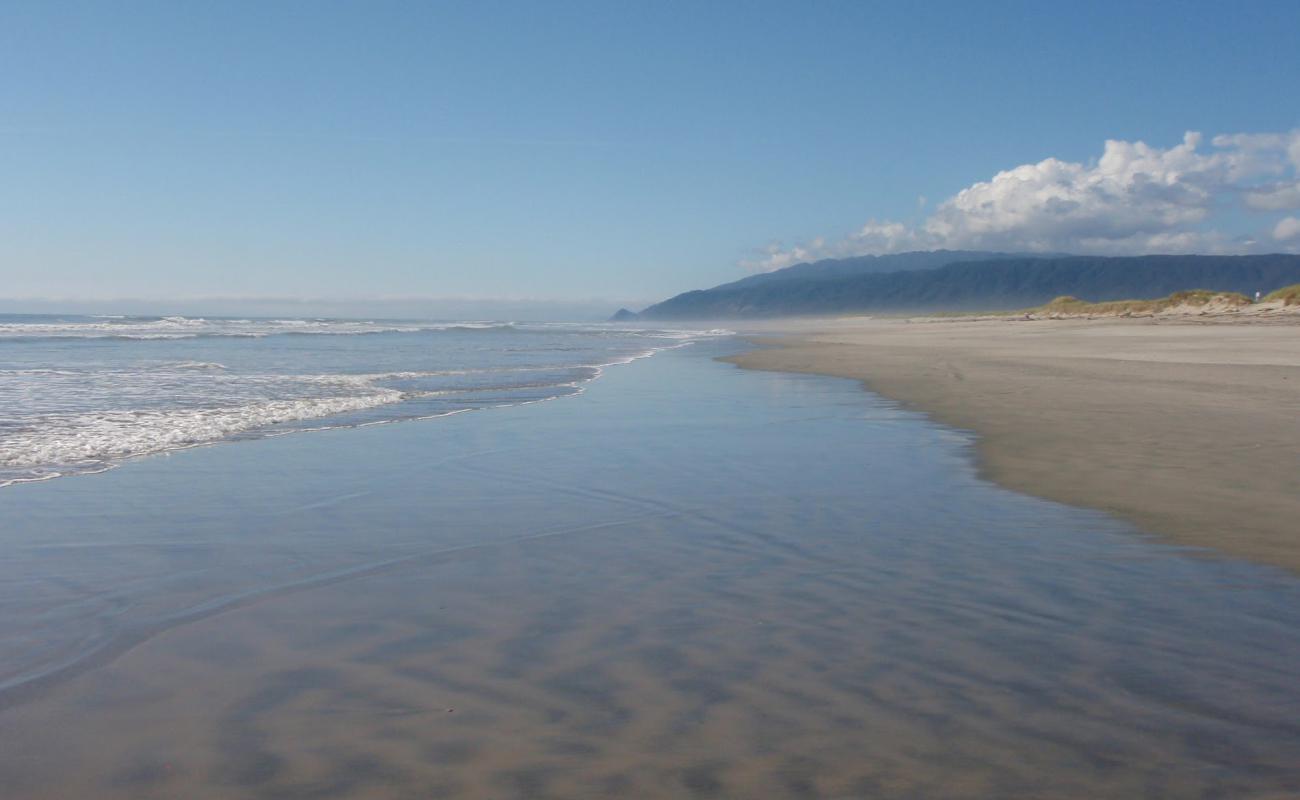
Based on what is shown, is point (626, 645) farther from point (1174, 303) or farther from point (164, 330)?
point (164, 330)

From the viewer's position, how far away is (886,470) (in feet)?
28.1

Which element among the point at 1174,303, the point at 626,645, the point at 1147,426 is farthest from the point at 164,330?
the point at 1174,303

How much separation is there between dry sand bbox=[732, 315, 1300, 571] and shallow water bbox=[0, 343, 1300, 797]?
647mm

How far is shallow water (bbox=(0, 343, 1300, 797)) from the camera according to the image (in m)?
3.09

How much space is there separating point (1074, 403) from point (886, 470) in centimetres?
637

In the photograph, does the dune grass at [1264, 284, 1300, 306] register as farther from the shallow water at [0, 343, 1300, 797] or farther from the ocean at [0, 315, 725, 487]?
the shallow water at [0, 343, 1300, 797]

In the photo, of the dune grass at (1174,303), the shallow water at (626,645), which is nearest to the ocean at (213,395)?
the shallow water at (626,645)

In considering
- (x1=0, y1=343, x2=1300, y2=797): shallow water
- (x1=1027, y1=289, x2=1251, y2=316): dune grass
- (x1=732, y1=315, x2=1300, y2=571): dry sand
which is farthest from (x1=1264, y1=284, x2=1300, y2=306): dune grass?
(x1=0, y1=343, x2=1300, y2=797): shallow water

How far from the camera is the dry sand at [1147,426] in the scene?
21.7ft

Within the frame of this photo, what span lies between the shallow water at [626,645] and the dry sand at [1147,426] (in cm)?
65

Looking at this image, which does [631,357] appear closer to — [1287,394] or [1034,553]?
[1287,394]

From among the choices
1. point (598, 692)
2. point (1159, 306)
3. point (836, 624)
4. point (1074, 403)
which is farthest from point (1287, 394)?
point (1159, 306)

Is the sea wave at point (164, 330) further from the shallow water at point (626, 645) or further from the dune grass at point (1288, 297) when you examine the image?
the dune grass at point (1288, 297)

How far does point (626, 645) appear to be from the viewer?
4215 millimetres
